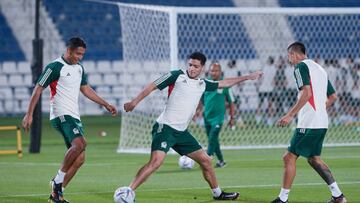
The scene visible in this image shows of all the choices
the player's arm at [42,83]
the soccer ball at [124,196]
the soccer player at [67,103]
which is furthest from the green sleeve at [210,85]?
the soccer ball at [124,196]

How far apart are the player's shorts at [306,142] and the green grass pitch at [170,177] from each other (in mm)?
653

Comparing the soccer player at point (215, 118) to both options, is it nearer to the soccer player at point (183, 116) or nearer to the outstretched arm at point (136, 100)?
the soccer player at point (183, 116)

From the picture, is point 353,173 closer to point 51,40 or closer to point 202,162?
point 202,162

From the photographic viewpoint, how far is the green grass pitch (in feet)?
47.0

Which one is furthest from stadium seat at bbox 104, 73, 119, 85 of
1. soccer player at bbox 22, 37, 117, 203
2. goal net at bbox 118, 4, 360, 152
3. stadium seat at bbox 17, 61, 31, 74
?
soccer player at bbox 22, 37, 117, 203

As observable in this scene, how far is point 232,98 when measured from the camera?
2019cm

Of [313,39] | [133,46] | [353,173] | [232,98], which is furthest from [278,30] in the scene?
[353,173]

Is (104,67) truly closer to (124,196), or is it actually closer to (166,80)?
(166,80)

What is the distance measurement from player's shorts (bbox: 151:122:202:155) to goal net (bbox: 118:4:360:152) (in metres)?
8.47

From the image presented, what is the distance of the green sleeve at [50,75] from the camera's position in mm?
13711

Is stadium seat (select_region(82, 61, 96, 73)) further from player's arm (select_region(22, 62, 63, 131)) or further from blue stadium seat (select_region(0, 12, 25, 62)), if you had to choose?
player's arm (select_region(22, 62, 63, 131))

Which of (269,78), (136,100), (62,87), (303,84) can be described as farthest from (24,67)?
(303,84)

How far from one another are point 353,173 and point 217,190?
4139 millimetres

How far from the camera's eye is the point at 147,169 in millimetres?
13328
